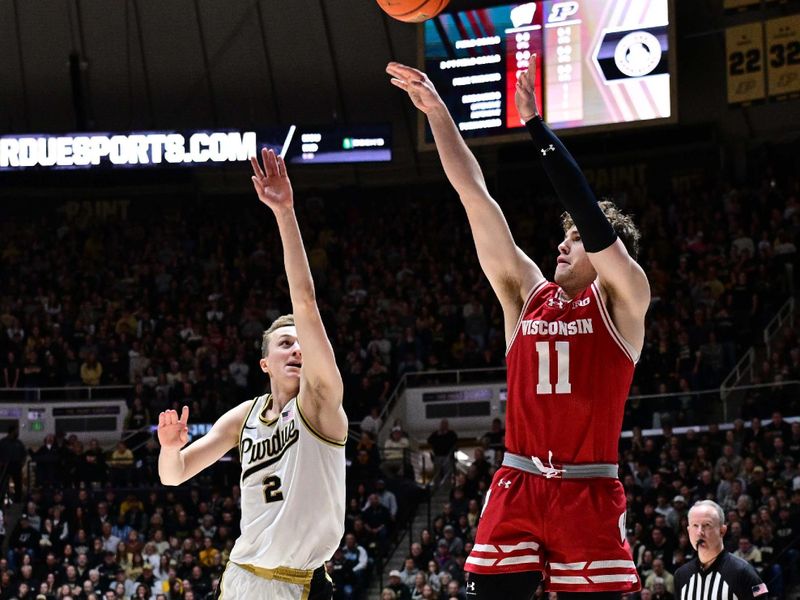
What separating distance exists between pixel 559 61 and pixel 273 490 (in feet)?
56.6

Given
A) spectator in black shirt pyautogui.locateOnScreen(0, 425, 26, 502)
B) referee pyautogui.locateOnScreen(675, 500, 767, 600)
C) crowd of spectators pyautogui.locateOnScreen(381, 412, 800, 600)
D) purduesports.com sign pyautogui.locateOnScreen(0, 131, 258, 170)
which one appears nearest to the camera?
referee pyautogui.locateOnScreen(675, 500, 767, 600)

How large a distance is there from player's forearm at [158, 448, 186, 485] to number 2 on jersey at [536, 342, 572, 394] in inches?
74.7

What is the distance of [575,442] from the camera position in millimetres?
4914

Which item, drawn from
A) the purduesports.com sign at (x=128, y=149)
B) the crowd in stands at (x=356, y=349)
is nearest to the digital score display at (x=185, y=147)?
the purduesports.com sign at (x=128, y=149)

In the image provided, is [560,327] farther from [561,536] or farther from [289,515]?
[289,515]

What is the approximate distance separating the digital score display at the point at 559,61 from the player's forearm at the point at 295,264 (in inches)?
643

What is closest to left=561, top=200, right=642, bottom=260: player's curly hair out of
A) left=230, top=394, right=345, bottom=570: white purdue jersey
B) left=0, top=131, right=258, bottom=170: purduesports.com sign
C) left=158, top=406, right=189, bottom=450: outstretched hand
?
left=230, top=394, right=345, bottom=570: white purdue jersey

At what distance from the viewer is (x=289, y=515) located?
217 inches

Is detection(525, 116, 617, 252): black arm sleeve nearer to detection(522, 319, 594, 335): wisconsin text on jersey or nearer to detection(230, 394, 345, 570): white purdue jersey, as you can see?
detection(522, 319, 594, 335): wisconsin text on jersey

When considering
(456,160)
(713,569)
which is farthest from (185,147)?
(456,160)

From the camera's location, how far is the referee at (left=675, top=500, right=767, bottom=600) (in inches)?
321

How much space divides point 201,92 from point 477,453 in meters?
13.5

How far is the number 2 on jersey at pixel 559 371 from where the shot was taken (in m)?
4.94

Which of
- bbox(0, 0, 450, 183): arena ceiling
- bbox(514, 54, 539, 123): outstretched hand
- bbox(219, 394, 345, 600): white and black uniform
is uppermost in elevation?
bbox(0, 0, 450, 183): arena ceiling
